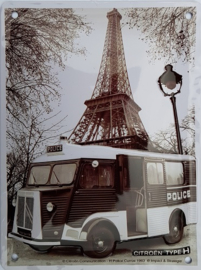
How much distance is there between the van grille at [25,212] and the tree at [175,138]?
0.62m

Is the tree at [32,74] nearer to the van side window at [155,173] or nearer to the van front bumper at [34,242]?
the van front bumper at [34,242]

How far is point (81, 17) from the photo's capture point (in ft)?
5.23

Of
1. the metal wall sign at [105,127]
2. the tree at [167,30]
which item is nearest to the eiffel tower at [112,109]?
the metal wall sign at [105,127]

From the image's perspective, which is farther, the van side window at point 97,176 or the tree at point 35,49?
the tree at point 35,49

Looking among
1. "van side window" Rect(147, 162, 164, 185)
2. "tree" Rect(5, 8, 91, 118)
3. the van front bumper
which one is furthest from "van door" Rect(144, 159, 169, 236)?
"tree" Rect(5, 8, 91, 118)

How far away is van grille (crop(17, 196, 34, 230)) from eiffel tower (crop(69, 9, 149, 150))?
13.3 inches

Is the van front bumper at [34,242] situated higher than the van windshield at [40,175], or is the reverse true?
the van windshield at [40,175]

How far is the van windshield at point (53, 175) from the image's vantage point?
58.2 inches

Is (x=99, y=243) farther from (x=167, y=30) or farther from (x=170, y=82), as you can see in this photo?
(x=167, y=30)

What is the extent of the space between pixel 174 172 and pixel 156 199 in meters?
0.15

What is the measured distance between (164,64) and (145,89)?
0.15m

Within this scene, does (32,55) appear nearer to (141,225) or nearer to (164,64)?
(164,64)

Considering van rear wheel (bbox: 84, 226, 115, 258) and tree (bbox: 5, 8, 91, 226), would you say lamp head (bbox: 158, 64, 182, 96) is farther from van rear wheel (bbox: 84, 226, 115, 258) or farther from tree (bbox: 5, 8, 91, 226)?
van rear wheel (bbox: 84, 226, 115, 258)

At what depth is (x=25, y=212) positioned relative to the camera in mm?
1526
